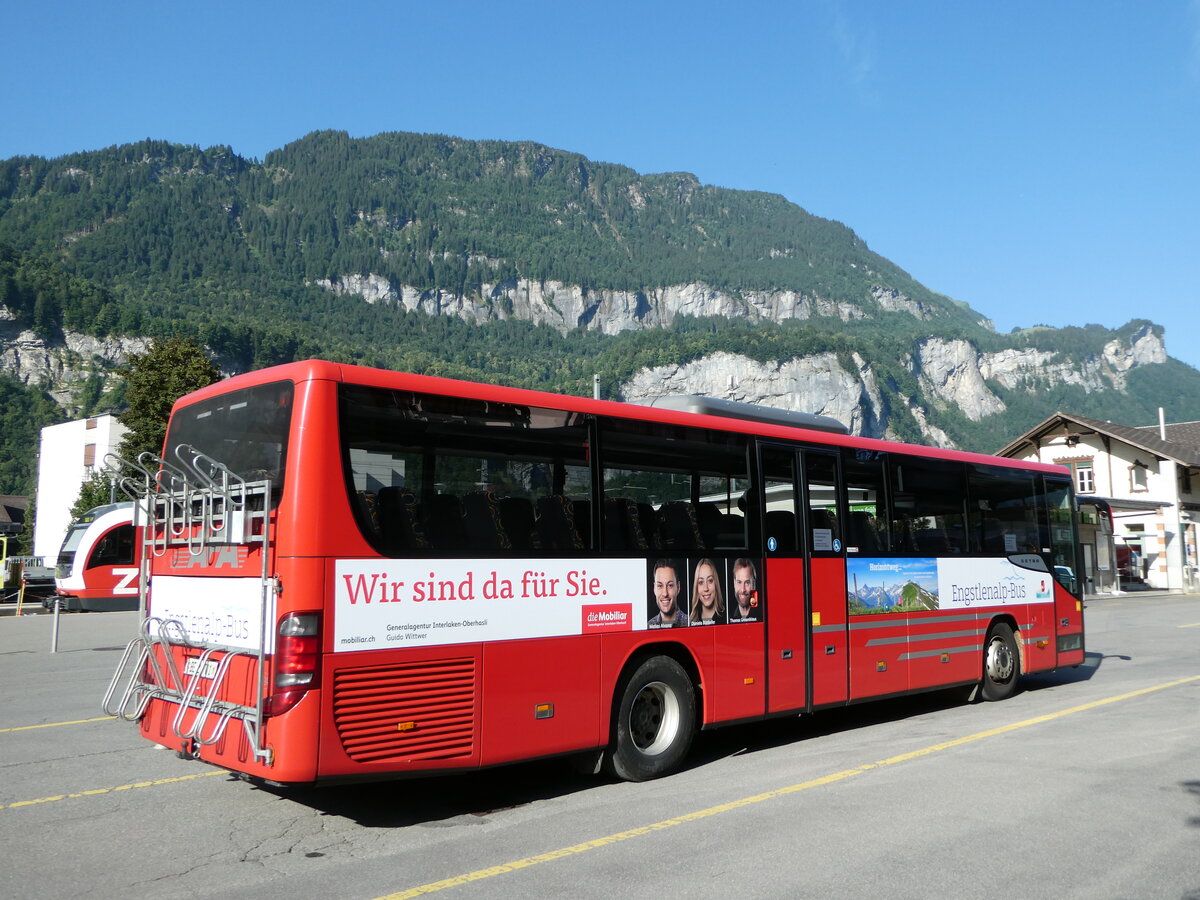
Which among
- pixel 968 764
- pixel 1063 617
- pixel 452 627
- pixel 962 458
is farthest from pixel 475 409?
pixel 1063 617

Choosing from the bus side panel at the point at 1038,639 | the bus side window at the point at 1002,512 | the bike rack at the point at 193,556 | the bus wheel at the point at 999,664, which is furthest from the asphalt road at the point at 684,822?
the bus side window at the point at 1002,512

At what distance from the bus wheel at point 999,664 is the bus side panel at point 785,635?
145 inches

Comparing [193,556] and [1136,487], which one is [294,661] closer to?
[193,556]

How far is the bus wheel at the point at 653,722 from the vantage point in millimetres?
7379

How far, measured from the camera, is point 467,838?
5.98 metres

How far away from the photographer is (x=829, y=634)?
9164 millimetres

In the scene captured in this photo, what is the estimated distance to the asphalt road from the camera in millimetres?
5109

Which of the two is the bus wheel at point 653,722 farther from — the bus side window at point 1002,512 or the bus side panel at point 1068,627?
the bus side panel at point 1068,627

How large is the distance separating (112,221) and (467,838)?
21272 cm

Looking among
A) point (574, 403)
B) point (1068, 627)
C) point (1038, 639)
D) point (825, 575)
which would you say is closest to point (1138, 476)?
point (1068, 627)

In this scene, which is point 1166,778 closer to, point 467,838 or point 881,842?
point 881,842

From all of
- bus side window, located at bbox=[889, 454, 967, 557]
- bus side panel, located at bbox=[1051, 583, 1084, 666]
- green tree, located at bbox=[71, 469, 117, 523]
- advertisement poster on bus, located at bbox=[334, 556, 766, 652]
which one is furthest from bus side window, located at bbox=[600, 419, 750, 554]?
green tree, located at bbox=[71, 469, 117, 523]

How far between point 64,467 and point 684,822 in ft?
294

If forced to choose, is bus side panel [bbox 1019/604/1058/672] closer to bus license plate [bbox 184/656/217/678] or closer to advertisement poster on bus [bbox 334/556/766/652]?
advertisement poster on bus [bbox 334/556/766/652]
